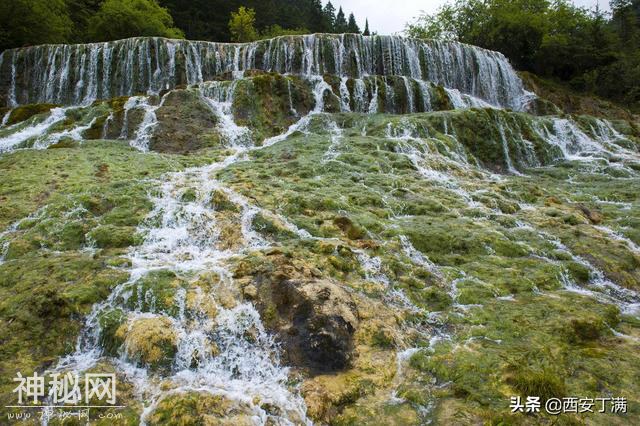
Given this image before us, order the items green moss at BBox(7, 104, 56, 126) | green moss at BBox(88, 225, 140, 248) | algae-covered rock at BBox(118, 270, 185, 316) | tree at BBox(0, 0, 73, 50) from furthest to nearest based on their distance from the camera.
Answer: tree at BBox(0, 0, 73, 50) < green moss at BBox(7, 104, 56, 126) < green moss at BBox(88, 225, 140, 248) < algae-covered rock at BBox(118, 270, 185, 316)

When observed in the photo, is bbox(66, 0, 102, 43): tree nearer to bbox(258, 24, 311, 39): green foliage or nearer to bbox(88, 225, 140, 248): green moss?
bbox(258, 24, 311, 39): green foliage

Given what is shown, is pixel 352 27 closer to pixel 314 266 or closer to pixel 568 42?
pixel 568 42

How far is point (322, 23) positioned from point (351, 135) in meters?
47.0

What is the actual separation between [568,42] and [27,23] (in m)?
39.2

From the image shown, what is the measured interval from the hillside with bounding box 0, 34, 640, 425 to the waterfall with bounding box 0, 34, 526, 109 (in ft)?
20.7

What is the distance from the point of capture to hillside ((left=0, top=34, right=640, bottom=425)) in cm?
495

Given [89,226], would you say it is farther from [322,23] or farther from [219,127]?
[322,23]

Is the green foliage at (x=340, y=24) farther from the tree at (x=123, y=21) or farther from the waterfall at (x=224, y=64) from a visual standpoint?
the waterfall at (x=224, y=64)

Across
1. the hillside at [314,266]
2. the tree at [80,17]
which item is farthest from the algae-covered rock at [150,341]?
the tree at [80,17]

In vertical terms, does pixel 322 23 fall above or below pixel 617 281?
above

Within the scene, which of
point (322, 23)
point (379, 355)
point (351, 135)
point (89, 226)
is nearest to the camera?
point (379, 355)

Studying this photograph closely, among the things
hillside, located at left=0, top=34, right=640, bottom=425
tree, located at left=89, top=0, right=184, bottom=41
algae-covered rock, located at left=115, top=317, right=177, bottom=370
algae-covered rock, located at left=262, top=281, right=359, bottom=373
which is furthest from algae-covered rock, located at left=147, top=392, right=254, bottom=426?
tree, located at left=89, top=0, right=184, bottom=41

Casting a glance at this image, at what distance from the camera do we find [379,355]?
5.52m

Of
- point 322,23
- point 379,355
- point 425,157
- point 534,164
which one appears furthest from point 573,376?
point 322,23
